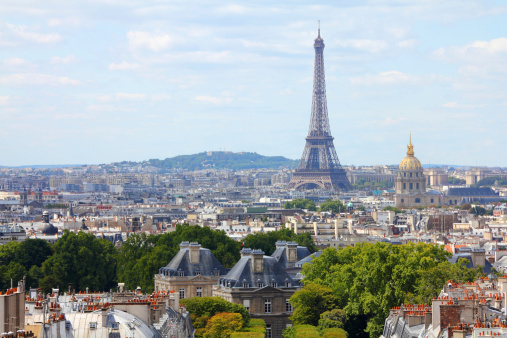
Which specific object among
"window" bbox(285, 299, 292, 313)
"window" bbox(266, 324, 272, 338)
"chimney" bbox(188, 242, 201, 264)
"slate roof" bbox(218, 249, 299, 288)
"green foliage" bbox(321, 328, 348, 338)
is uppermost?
"chimney" bbox(188, 242, 201, 264)

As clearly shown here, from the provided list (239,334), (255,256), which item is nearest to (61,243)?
(255,256)

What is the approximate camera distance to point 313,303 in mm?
53812

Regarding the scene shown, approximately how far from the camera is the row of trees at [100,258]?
226 ft

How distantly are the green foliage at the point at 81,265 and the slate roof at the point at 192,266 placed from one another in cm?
638

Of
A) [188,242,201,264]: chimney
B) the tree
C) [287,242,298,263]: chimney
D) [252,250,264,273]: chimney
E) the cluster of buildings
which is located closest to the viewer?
the cluster of buildings

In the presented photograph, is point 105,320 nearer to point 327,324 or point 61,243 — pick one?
point 327,324

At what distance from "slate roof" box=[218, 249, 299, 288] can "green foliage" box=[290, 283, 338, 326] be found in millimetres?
4367

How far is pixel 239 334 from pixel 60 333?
1969 cm

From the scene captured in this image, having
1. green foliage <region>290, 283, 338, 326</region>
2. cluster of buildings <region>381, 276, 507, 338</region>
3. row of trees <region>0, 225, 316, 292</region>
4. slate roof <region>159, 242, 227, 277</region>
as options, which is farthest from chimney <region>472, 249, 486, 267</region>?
cluster of buildings <region>381, 276, 507, 338</region>

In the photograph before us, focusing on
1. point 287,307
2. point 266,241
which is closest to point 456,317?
point 287,307

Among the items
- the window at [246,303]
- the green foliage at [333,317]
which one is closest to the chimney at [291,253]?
the window at [246,303]

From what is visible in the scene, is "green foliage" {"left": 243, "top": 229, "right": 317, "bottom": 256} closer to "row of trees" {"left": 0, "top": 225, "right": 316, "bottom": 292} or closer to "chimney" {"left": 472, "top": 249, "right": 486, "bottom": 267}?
"row of trees" {"left": 0, "top": 225, "right": 316, "bottom": 292}

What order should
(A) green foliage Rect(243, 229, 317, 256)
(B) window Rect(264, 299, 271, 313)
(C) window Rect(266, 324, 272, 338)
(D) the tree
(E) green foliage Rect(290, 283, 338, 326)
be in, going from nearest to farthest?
(D) the tree < (E) green foliage Rect(290, 283, 338, 326) < (C) window Rect(266, 324, 272, 338) < (B) window Rect(264, 299, 271, 313) < (A) green foliage Rect(243, 229, 317, 256)

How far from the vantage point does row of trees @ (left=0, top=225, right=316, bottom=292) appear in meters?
68.9
